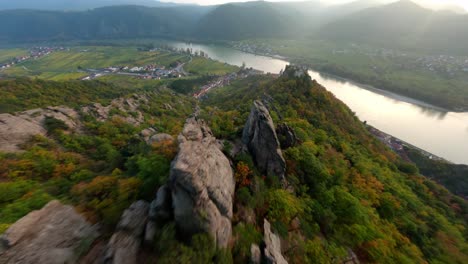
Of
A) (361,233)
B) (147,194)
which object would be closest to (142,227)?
(147,194)

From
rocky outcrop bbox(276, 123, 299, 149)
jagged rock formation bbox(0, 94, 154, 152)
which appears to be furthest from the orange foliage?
jagged rock formation bbox(0, 94, 154, 152)

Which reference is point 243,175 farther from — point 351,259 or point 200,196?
point 351,259

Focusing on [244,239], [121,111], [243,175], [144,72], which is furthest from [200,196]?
[144,72]

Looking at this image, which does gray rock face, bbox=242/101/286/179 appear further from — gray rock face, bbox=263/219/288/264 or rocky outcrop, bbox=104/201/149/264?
rocky outcrop, bbox=104/201/149/264

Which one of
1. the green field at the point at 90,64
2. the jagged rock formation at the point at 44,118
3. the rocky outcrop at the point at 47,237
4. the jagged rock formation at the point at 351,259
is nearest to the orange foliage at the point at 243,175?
the jagged rock formation at the point at 351,259

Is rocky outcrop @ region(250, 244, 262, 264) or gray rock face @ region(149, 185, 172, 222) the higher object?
gray rock face @ region(149, 185, 172, 222)

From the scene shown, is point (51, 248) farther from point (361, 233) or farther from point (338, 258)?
point (361, 233)
